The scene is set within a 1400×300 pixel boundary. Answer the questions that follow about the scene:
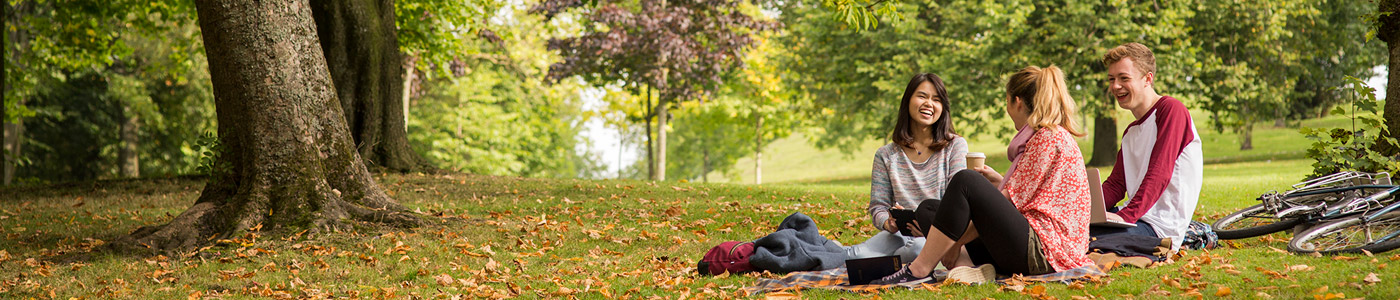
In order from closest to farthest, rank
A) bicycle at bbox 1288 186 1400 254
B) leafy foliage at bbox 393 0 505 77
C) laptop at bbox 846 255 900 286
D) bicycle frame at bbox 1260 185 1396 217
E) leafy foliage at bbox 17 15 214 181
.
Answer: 1. laptop at bbox 846 255 900 286
2. bicycle at bbox 1288 186 1400 254
3. bicycle frame at bbox 1260 185 1396 217
4. leafy foliage at bbox 393 0 505 77
5. leafy foliage at bbox 17 15 214 181

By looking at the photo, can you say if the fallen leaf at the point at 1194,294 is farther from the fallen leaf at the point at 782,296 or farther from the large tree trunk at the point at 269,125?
the large tree trunk at the point at 269,125

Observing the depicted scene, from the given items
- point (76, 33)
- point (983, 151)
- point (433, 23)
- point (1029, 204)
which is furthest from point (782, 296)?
point (983, 151)

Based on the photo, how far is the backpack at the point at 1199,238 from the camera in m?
6.01

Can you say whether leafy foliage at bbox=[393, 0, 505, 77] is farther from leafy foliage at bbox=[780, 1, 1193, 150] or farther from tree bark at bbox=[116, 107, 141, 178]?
tree bark at bbox=[116, 107, 141, 178]

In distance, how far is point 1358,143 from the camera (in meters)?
6.80

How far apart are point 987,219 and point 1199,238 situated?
2.32 meters

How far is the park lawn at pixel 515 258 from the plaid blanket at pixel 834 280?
10cm

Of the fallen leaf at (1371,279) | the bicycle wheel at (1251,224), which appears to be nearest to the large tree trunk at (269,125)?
the bicycle wheel at (1251,224)

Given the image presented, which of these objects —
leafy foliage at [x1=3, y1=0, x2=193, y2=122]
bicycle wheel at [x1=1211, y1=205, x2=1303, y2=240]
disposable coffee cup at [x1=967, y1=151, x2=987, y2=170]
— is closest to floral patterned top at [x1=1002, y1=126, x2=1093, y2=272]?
disposable coffee cup at [x1=967, y1=151, x2=987, y2=170]

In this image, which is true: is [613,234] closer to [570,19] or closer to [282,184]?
[282,184]

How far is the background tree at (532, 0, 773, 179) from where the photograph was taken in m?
19.4

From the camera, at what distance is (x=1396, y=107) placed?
6930 mm

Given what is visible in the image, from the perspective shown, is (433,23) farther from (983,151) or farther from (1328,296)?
(983,151)

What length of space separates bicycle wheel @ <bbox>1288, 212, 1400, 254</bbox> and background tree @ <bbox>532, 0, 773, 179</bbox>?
1459 cm
